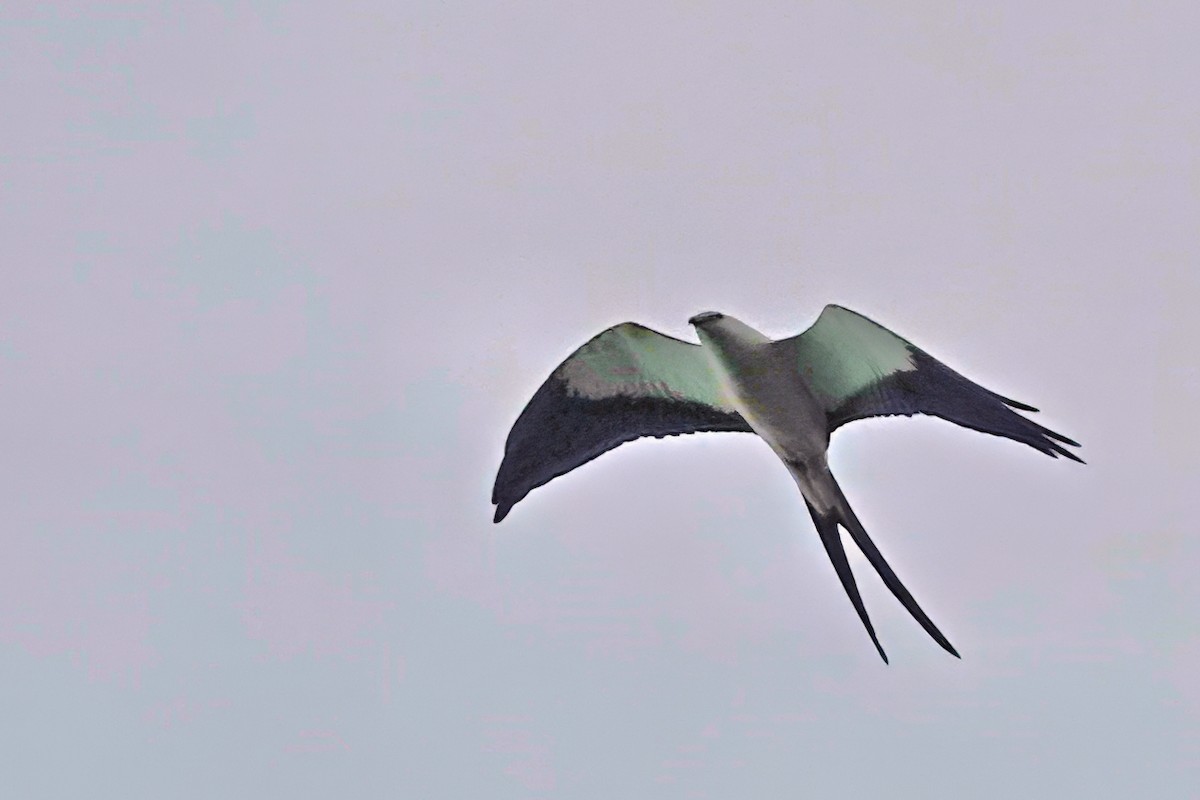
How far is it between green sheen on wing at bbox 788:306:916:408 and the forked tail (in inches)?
20.7

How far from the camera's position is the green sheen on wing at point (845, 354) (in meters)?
7.86

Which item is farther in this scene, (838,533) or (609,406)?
(609,406)

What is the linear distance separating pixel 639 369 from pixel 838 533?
5.34 ft

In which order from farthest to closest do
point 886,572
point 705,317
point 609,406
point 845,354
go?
point 609,406 < point 845,354 < point 705,317 < point 886,572

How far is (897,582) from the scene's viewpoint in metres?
7.37

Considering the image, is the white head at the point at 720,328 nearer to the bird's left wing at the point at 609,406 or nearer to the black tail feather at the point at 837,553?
the bird's left wing at the point at 609,406

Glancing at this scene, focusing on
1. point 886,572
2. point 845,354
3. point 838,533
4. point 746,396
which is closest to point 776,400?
point 746,396

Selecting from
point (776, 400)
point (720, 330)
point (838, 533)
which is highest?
point (720, 330)

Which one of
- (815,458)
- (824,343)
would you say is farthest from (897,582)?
(824,343)

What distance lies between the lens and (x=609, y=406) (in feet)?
27.6

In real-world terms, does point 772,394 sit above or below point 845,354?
below

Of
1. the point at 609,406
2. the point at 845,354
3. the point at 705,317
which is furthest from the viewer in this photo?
the point at 609,406

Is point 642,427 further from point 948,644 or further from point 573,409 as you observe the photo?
point 948,644

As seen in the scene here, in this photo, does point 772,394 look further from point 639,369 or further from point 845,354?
point 639,369
